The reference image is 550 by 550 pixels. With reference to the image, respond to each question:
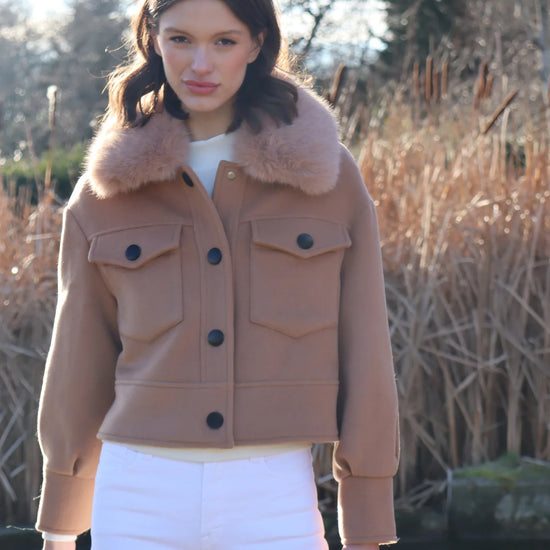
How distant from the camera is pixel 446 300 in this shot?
3799mm

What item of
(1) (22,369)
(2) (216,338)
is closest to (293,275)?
(2) (216,338)

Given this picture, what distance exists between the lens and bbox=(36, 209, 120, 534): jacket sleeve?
6.08 feet

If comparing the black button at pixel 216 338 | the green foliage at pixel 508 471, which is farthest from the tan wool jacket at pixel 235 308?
the green foliage at pixel 508 471

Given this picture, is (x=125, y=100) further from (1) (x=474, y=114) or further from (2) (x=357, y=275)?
(1) (x=474, y=114)

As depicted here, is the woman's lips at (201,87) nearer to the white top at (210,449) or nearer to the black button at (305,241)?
the white top at (210,449)

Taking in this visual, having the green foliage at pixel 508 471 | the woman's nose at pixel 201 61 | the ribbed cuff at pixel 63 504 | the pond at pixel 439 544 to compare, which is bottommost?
the pond at pixel 439 544

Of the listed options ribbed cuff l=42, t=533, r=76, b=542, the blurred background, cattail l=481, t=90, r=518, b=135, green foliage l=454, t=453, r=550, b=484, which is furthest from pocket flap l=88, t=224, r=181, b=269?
cattail l=481, t=90, r=518, b=135

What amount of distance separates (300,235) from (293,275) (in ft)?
0.23

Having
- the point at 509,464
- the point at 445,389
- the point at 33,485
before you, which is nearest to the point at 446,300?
the point at 445,389

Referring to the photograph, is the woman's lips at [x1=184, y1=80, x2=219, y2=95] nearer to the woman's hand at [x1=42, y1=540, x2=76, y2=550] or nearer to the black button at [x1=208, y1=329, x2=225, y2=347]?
the black button at [x1=208, y1=329, x2=225, y2=347]

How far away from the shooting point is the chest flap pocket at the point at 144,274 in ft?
5.75

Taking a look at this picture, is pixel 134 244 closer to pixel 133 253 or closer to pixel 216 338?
pixel 133 253

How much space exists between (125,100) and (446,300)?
7.01ft

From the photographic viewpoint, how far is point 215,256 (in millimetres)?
1734
